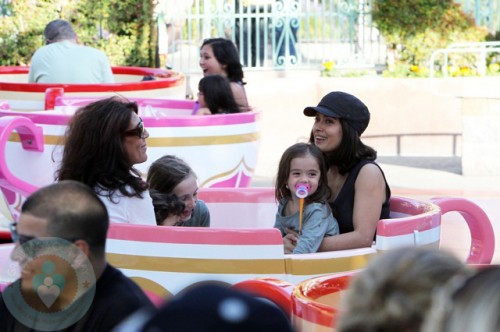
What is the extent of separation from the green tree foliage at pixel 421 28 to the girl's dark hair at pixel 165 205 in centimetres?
805

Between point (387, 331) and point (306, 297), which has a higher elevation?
point (387, 331)

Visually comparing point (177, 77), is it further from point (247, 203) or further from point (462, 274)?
point (462, 274)

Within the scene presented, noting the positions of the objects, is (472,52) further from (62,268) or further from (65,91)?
(62,268)

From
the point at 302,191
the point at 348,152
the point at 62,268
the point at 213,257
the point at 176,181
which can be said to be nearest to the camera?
the point at 62,268

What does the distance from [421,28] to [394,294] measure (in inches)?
436

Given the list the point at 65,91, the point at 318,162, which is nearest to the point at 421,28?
the point at 65,91

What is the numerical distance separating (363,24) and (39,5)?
3.68m

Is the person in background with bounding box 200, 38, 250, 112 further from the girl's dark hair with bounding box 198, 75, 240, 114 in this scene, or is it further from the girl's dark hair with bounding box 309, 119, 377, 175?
the girl's dark hair with bounding box 309, 119, 377, 175

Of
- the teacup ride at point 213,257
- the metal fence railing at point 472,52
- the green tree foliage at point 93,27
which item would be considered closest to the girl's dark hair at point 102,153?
the teacup ride at point 213,257

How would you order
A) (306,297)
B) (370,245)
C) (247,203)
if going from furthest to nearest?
1. (247,203)
2. (370,245)
3. (306,297)

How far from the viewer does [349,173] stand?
437 cm

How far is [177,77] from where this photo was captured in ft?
28.1

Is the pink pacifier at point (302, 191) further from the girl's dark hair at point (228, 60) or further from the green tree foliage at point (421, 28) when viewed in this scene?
the green tree foliage at point (421, 28)

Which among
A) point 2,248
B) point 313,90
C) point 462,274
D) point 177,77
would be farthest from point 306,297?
point 313,90
